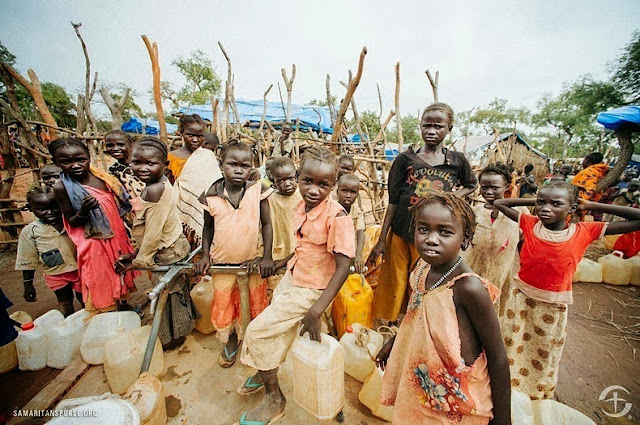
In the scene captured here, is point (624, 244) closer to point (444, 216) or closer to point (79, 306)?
point (444, 216)

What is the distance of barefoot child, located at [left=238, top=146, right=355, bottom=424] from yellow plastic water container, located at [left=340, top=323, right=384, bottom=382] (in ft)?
1.98

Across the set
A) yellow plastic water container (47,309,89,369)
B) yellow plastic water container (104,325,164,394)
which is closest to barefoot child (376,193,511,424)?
yellow plastic water container (104,325,164,394)

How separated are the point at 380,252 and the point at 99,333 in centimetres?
262

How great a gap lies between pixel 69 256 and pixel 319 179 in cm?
313

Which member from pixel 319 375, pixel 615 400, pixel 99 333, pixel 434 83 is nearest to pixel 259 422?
pixel 319 375

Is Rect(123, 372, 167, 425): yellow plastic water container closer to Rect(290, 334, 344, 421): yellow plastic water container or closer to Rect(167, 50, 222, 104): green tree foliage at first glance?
Rect(290, 334, 344, 421): yellow plastic water container

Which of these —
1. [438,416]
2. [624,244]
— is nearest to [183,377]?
[438,416]

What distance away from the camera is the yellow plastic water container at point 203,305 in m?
2.82

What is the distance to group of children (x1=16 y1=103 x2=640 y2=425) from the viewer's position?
46.1 inches

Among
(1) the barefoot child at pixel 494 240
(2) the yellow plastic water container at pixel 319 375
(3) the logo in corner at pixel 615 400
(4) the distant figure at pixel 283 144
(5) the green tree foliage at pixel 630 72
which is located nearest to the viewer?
(2) the yellow plastic water container at pixel 319 375

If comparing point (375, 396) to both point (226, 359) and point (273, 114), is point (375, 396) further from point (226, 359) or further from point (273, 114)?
point (273, 114)

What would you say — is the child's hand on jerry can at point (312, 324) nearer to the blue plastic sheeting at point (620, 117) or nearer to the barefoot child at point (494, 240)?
the barefoot child at point (494, 240)

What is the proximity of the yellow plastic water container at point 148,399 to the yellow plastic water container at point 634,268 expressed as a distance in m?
6.75

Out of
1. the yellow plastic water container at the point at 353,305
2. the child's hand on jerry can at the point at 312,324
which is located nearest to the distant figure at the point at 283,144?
the yellow plastic water container at the point at 353,305
